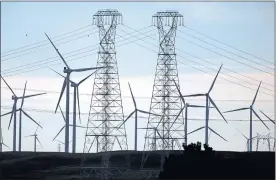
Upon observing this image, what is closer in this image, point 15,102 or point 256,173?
point 256,173

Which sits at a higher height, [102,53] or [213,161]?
[102,53]

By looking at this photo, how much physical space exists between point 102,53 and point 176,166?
3739 centimetres

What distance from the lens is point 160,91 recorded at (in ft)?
344

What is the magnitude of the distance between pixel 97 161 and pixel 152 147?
19372mm

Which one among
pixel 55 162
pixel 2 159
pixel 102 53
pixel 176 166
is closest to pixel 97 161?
pixel 55 162

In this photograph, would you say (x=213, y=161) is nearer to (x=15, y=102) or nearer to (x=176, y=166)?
(x=176, y=166)

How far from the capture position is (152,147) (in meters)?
109

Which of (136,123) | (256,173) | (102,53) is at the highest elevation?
(102,53)

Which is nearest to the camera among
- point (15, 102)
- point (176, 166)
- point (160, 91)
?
point (176, 166)

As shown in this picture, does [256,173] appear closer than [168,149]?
Yes

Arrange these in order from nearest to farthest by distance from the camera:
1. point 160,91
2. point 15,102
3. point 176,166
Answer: point 176,166
point 160,91
point 15,102

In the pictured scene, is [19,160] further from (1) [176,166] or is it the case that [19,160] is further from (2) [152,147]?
(1) [176,166]

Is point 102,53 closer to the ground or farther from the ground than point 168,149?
farther from the ground

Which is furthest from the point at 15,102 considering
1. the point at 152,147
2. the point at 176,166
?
the point at 176,166
